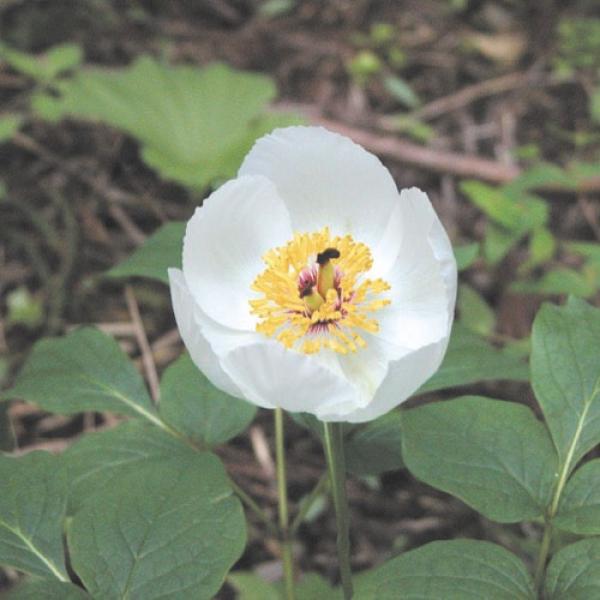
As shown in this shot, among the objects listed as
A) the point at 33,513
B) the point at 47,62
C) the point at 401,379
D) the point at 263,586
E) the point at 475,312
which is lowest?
the point at 263,586

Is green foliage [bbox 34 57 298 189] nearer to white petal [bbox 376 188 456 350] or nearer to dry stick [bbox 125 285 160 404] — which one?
dry stick [bbox 125 285 160 404]

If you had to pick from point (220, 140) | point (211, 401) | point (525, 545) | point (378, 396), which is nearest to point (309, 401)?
point (378, 396)

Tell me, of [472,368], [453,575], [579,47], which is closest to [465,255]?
[472,368]

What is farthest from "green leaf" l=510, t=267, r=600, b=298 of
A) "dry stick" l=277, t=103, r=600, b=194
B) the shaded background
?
"dry stick" l=277, t=103, r=600, b=194

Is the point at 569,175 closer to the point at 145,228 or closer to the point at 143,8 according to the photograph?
the point at 145,228

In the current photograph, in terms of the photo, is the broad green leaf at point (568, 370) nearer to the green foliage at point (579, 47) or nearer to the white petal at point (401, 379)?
the white petal at point (401, 379)

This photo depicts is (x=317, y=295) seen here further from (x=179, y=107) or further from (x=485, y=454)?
(x=179, y=107)
